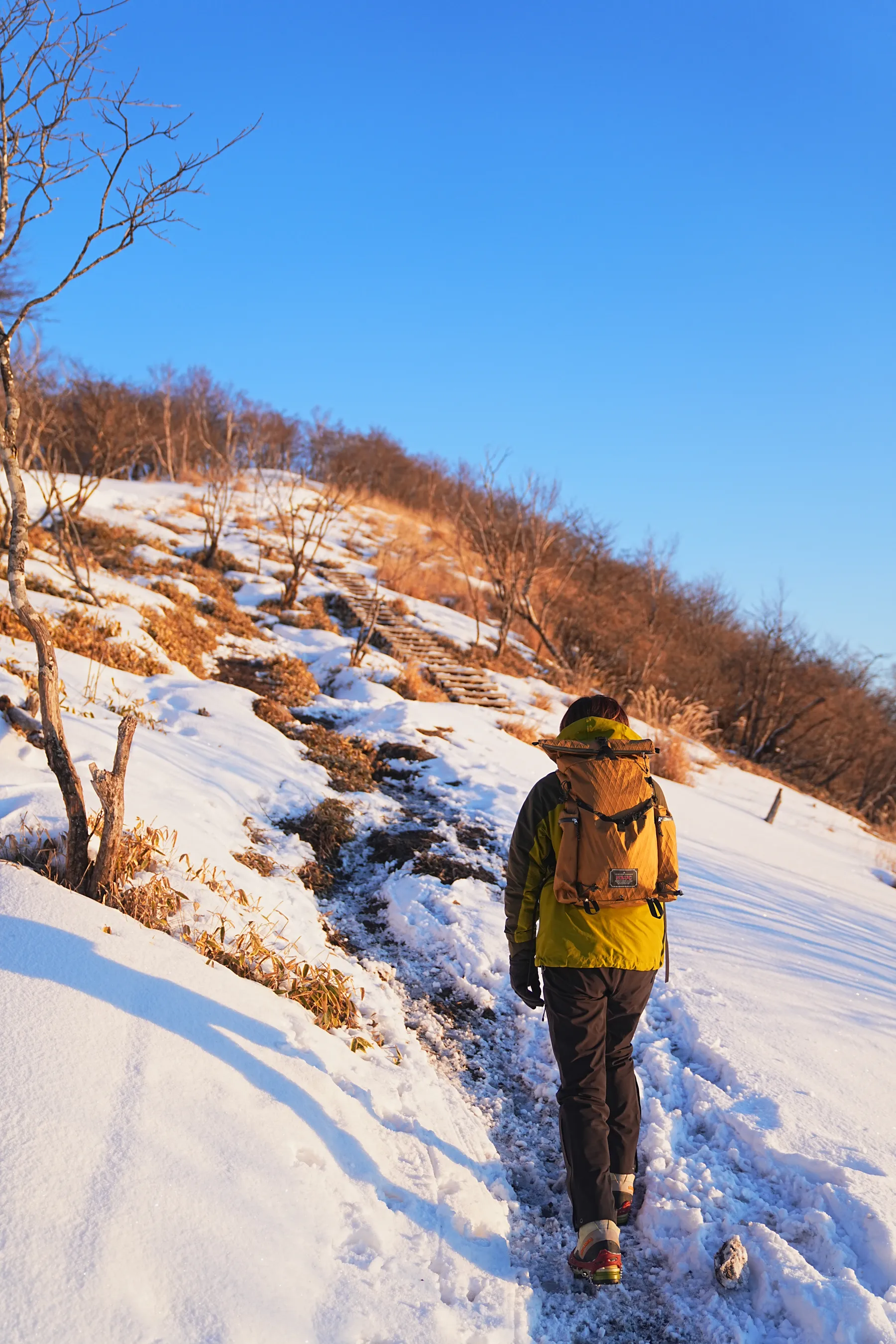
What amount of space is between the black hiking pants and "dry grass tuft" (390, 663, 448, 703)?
25.6ft

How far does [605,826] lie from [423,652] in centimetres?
1115

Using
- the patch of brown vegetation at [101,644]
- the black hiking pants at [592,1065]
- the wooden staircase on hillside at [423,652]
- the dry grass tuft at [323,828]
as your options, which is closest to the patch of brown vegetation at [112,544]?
the patch of brown vegetation at [101,644]

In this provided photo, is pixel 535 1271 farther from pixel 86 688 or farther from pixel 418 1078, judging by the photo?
pixel 86 688

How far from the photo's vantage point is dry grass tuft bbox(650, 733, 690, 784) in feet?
34.3

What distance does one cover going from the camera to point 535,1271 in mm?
2312

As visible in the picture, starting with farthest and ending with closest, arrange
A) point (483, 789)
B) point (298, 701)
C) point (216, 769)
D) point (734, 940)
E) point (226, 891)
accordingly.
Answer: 1. point (298, 701)
2. point (483, 789)
3. point (216, 769)
4. point (734, 940)
5. point (226, 891)

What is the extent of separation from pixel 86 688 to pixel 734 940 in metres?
5.72

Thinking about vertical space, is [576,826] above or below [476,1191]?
above

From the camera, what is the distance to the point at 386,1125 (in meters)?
2.70

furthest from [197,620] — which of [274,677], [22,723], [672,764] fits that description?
[672,764]

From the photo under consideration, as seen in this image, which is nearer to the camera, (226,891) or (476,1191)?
(476,1191)

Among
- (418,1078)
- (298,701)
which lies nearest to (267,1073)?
(418,1078)

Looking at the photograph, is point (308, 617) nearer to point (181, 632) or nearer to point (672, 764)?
point (181, 632)

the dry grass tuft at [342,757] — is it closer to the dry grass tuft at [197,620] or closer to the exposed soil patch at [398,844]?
the exposed soil patch at [398,844]
